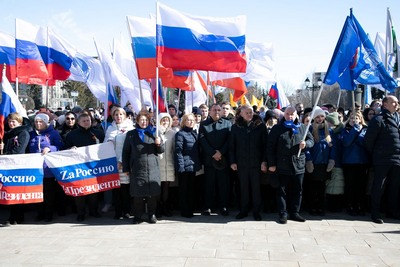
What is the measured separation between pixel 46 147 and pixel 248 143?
11.8 ft

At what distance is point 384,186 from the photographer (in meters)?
7.37

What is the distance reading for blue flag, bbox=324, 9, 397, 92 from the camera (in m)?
7.20

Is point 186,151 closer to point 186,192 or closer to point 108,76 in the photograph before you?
point 186,192

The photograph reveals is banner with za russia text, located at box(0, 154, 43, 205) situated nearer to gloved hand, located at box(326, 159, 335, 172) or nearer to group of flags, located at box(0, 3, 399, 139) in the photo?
group of flags, located at box(0, 3, 399, 139)

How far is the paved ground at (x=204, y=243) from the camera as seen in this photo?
17.2ft

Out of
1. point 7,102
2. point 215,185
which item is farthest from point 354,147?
point 7,102

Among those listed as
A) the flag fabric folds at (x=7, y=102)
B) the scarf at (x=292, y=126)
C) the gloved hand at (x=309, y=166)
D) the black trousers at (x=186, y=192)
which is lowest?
the black trousers at (x=186, y=192)

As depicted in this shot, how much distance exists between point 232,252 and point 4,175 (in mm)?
4135

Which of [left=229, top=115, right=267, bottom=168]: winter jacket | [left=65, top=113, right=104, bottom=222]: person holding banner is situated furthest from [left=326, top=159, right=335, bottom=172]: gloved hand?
[left=65, top=113, right=104, bottom=222]: person holding banner

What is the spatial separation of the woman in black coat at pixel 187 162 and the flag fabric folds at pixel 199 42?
41.5 inches

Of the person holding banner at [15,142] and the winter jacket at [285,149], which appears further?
the person holding banner at [15,142]

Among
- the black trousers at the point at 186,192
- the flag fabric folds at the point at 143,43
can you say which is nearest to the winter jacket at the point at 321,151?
the black trousers at the point at 186,192

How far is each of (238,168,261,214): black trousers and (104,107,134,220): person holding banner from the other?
2.07 m

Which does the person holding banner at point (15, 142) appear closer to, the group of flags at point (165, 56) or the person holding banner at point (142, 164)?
the person holding banner at point (142, 164)
